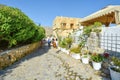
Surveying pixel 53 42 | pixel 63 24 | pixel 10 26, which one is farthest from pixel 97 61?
pixel 63 24

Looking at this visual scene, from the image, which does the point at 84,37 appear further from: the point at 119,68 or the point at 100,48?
the point at 119,68

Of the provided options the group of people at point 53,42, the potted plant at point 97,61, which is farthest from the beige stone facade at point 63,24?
the potted plant at point 97,61

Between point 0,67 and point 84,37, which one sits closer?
point 0,67

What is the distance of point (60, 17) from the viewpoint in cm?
4006

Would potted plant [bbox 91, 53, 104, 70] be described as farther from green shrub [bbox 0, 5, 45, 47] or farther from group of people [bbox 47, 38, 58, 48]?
group of people [bbox 47, 38, 58, 48]

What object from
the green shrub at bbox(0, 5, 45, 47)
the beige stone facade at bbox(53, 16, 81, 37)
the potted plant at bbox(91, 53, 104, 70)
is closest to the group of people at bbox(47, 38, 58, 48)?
the beige stone facade at bbox(53, 16, 81, 37)

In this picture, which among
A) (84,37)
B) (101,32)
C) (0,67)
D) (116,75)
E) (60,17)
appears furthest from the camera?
(60,17)

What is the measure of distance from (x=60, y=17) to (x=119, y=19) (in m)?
30.4

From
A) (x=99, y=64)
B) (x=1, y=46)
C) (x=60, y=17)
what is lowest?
(x=99, y=64)

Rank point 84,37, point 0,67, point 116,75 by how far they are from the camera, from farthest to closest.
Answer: point 84,37, point 0,67, point 116,75

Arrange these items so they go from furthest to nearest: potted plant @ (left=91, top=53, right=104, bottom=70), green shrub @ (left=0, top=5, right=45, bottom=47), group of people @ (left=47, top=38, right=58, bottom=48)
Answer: group of people @ (left=47, top=38, right=58, bottom=48)
green shrub @ (left=0, top=5, right=45, bottom=47)
potted plant @ (left=91, top=53, right=104, bottom=70)

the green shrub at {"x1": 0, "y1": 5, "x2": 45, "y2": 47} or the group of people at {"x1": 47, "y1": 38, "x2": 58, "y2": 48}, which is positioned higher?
the green shrub at {"x1": 0, "y1": 5, "x2": 45, "y2": 47}

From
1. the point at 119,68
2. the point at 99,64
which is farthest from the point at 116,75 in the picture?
the point at 99,64

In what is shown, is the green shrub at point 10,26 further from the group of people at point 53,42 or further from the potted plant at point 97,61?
the group of people at point 53,42
